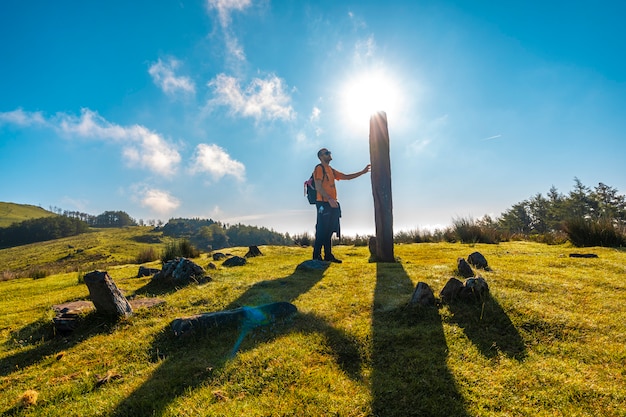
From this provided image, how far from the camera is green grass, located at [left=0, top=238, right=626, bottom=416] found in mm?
2391

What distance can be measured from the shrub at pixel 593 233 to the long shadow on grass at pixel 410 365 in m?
9.90

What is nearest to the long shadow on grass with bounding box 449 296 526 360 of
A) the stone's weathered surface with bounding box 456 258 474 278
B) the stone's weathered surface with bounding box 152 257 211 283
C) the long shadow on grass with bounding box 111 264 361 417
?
the long shadow on grass with bounding box 111 264 361 417

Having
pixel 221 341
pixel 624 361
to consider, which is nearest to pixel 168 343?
pixel 221 341

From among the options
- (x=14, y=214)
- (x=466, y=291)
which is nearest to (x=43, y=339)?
(x=466, y=291)

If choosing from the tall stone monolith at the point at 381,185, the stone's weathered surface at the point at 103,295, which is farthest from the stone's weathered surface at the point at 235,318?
the tall stone monolith at the point at 381,185

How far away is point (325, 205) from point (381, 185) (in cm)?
183

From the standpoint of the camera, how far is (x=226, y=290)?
580cm

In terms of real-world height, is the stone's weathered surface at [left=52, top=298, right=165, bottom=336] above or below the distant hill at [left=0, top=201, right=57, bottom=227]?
below

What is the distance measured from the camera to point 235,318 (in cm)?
410

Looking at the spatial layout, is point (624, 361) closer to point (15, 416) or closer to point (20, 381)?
point (15, 416)

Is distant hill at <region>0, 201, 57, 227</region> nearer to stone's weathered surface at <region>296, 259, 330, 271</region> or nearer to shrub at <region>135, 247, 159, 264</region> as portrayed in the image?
shrub at <region>135, 247, 159, 264</region>

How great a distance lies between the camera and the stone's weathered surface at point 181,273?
21.6 feet

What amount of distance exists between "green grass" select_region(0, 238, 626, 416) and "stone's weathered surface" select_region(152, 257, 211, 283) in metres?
1.41

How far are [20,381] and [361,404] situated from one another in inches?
137
